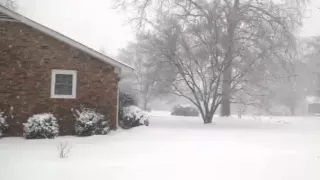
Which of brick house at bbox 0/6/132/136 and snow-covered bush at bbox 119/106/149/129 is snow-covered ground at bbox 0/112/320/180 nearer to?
brick house at bbox 0/6/132/136

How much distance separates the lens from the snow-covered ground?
7164 mm

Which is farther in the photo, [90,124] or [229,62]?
[229,62]

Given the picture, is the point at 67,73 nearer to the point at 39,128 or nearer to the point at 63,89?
the point at 63,89

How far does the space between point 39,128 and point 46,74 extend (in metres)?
2.56

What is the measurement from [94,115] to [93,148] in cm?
375

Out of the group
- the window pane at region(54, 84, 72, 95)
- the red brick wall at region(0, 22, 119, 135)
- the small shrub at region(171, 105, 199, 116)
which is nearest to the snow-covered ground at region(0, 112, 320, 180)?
the red brick wall at region(0, 22, 119, 135)

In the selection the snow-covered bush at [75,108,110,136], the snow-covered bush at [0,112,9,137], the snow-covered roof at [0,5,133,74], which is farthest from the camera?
the snow-covered bush at [75,108,110,136]

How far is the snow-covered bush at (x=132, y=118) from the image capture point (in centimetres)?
1639

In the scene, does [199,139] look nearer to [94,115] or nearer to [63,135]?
[94,115]

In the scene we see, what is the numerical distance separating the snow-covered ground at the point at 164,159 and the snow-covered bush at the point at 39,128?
0.48 m

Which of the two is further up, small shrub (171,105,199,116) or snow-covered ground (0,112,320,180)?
small shrub (171,105,199,116)

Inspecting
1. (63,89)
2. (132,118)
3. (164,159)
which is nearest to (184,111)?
(132,118)

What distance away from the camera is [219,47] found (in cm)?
1939

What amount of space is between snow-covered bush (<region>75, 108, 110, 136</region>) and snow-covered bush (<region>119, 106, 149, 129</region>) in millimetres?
2056
